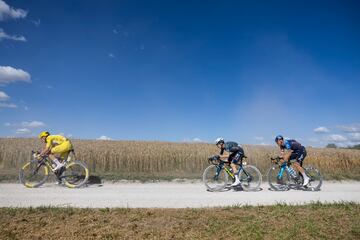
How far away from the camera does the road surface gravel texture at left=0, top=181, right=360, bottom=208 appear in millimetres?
7805

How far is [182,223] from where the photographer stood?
229 inches

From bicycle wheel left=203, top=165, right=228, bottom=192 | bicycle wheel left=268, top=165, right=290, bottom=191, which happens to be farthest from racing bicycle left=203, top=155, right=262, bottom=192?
bicycle wheel left=268, top=165, right=290, bottom=191

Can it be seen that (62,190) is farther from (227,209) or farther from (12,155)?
(12,155)

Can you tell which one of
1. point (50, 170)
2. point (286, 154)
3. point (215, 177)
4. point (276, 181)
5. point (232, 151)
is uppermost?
point (232, 151)

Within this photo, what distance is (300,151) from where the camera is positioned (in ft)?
37.2

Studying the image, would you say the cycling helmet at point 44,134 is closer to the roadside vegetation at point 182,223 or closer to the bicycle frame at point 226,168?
the roadside vegetation at point 182,223

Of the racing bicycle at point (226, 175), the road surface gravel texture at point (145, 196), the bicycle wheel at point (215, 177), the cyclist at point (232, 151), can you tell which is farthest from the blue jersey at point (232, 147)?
the road surface gravel texture at point (145, 196)

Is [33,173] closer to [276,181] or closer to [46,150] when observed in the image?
[46,150]

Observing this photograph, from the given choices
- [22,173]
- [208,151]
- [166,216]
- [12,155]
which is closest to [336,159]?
[208,151]

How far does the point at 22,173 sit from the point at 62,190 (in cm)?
229

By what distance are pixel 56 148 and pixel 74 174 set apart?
1.29m

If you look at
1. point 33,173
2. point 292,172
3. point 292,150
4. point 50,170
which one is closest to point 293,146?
point 292,150

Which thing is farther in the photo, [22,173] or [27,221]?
[22,173]

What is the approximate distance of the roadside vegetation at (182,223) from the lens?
5211 mm
